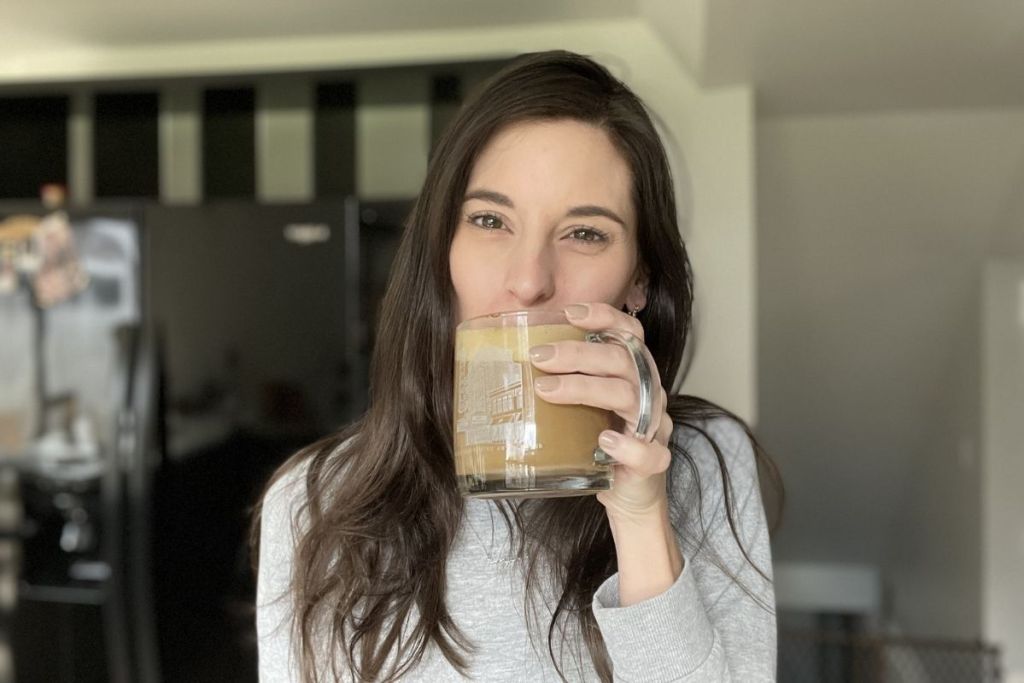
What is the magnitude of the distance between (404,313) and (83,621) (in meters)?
2.46

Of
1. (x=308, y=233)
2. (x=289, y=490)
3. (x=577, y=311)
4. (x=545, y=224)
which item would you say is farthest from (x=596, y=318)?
(x=308, y=233)

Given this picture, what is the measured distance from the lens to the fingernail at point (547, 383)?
819 millimetres

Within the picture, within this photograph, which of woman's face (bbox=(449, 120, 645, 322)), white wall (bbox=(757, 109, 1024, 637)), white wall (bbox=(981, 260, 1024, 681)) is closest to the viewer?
woman's face (bbox=(449, 120, 645, 322))

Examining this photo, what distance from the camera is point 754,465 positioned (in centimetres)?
109

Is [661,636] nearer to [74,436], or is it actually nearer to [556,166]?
[556,166]

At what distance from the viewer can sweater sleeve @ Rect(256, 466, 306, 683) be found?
3.48 feet

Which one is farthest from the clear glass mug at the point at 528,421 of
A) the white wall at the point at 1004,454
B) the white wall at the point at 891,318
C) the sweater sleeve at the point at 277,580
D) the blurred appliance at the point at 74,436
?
the white wall at the point at 1004,454

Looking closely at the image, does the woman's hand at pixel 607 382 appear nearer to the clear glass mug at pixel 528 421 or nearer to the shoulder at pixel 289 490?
the clear glass mug at pixel 528 421

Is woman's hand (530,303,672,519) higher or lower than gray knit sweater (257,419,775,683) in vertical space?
higher

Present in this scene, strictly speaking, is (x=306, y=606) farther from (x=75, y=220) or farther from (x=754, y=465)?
(x=75, y=220)

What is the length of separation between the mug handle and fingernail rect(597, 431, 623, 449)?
0.01 metres

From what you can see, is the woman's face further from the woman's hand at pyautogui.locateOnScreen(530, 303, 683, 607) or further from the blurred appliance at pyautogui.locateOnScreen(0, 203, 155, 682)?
the blurred appliance at pyautogui.locateOnScreen(0, 203, 155, 682)

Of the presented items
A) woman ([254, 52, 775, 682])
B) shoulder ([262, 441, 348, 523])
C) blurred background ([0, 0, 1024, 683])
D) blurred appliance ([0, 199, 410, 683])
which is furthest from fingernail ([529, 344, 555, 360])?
blurred appliance ([0, 199, 410, 683])

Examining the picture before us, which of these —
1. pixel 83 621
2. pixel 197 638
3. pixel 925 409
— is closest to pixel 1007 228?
pixel 925 409
